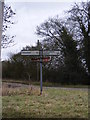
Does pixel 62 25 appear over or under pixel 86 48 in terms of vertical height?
over

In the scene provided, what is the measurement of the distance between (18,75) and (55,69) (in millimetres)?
6319

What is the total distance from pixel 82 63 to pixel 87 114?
3011 cm

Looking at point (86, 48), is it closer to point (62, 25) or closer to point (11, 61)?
point (62, 25)

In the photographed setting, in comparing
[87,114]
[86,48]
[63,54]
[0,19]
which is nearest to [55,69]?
[63,54]

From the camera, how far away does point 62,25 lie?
1538 inches

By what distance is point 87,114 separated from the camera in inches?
305

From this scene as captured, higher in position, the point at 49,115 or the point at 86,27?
the point at 86,27

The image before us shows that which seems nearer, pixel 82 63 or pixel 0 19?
pixel 0 19

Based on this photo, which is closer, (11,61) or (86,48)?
(86,48)

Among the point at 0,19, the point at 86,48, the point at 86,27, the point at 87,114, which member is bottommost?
the point at 87,114

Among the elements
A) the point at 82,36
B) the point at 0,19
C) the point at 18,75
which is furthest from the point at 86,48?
the point at 0,19

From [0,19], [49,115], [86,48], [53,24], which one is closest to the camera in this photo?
[0,19]

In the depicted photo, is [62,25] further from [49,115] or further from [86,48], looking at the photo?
[49,115]

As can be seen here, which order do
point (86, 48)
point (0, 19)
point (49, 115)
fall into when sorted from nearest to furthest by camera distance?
point (0, 19) → point (49, 115) → point (86, 48)
